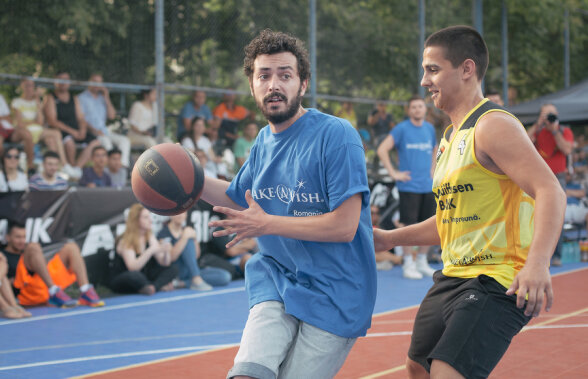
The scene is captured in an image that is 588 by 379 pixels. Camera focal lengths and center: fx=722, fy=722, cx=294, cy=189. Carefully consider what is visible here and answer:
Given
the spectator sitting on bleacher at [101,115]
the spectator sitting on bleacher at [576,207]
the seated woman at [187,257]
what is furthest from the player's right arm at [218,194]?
the spectator sitting on bleacher at [576,207]

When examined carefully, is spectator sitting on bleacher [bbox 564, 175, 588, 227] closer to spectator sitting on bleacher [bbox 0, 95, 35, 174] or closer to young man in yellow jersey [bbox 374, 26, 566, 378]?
spectator sitting on bleacher [bbox 0, 95, 35, 174]

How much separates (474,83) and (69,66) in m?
7.59

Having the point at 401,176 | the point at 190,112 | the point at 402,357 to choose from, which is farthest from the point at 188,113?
the point at 402,357

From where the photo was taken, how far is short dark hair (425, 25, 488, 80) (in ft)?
10.7

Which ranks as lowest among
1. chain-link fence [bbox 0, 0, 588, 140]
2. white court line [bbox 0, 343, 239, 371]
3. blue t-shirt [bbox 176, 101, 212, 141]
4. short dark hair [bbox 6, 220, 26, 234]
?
white court line [bbox 0, 343, 239, 371]

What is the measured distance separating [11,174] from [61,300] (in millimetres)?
1745

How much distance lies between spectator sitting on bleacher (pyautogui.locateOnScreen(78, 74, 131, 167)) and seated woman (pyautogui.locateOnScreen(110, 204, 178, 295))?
1.65 metres

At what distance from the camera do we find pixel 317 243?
3.20 m

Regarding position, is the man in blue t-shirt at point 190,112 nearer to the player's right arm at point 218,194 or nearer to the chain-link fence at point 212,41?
the chain-link fence at point 212,41

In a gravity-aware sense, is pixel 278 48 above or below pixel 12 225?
above

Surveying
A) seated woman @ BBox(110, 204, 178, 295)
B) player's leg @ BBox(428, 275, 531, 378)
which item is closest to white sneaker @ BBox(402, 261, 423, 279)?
seated woman @ BBox(110, 204, 178, 295)

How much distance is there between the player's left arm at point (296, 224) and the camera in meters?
2.93

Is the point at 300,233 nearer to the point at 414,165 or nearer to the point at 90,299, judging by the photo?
the point at 90,299

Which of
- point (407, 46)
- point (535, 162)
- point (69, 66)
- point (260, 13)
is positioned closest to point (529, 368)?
A: point (535, 162)
